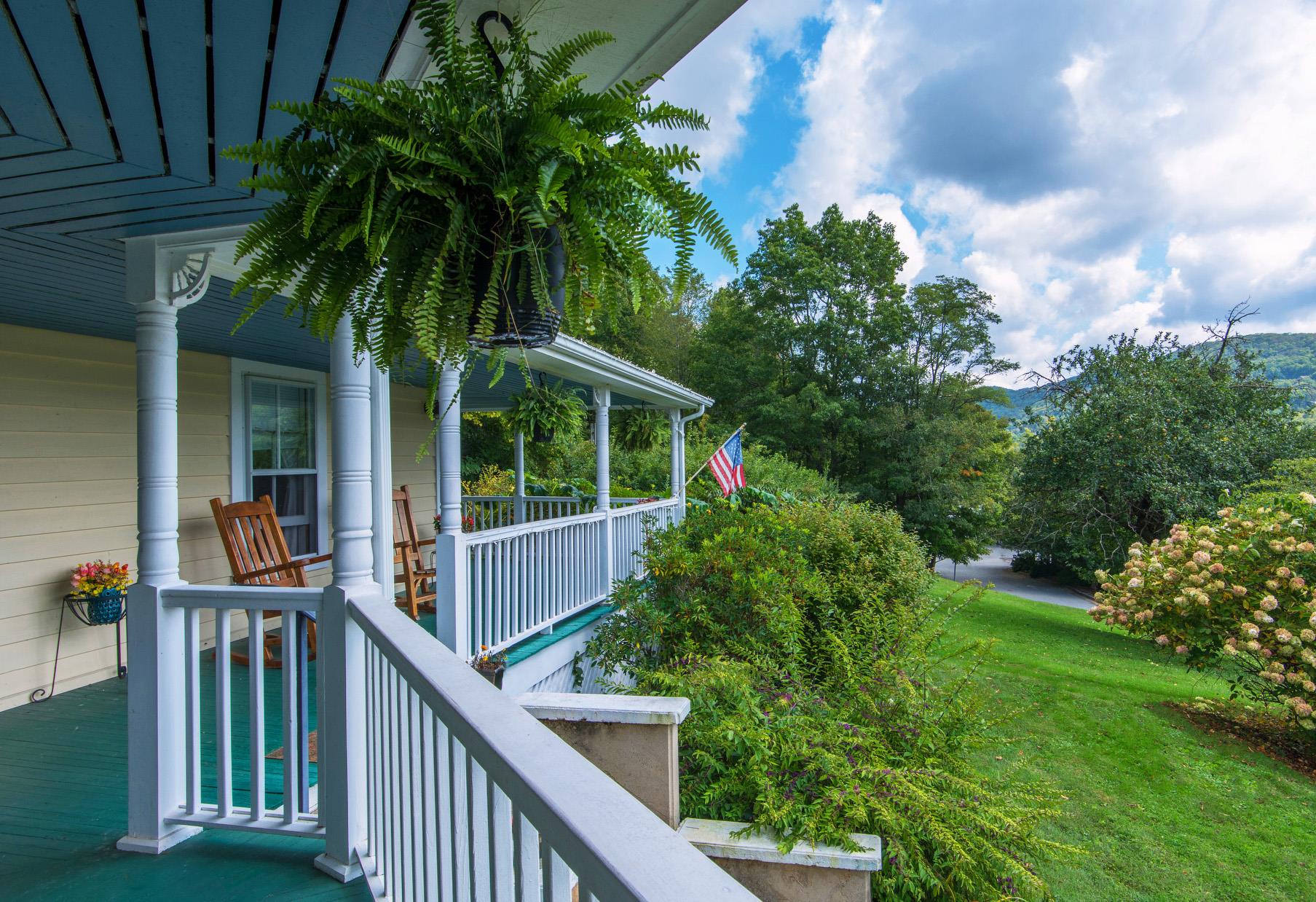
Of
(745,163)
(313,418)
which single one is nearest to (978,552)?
(745,163)

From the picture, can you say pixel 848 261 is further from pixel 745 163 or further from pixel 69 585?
pixel 69 585

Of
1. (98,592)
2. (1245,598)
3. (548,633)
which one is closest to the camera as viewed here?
(98,592)

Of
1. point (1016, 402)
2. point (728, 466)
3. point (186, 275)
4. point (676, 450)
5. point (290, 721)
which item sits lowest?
point (290, 721)

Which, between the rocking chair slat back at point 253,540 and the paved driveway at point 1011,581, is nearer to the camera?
the rocking chair slat back at point 253,540

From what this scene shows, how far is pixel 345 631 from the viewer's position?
6.85ft

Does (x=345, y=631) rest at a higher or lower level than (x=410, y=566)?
higher

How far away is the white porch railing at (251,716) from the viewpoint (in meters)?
2.25

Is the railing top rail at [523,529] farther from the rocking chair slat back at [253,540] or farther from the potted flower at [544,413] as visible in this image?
the rocking chair slat back at [253,540]

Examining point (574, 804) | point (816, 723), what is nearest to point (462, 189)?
point (574, 804)

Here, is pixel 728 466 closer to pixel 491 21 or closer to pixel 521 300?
pixel 521 300

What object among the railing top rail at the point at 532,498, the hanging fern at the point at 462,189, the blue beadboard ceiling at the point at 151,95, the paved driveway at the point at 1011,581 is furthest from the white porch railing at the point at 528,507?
the paved driveway at the point at 1011,581

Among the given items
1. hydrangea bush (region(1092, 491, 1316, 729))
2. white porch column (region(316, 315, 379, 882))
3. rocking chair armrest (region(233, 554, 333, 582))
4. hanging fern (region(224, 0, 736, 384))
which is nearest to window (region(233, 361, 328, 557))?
rocking chair armrest (region(233, 554, 333, 582))

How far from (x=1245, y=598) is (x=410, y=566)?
7.78 metres

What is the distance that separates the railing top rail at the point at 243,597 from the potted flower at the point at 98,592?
244 cm
